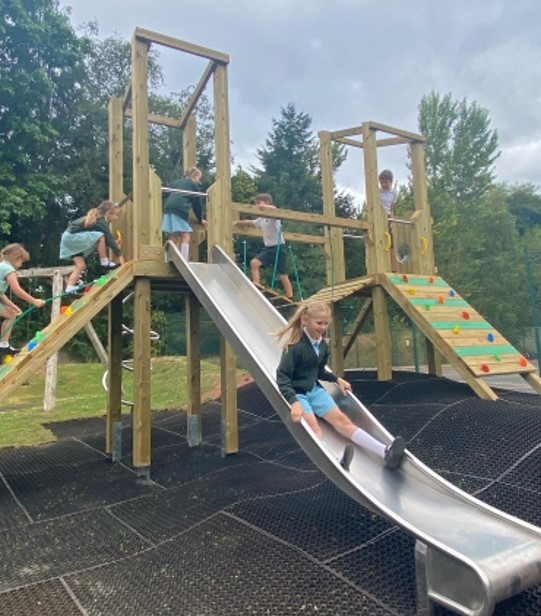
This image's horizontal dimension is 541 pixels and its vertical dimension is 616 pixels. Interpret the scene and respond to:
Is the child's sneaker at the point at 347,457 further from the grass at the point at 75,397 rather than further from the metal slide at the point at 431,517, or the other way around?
the grass at the point at 75,397

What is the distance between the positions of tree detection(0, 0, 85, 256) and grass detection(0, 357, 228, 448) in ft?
20.3

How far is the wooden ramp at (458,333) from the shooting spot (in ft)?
20.0

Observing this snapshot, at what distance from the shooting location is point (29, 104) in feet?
63.9

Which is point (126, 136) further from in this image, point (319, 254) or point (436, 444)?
point (436, 444)

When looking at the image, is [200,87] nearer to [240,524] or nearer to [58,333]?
[58,333]

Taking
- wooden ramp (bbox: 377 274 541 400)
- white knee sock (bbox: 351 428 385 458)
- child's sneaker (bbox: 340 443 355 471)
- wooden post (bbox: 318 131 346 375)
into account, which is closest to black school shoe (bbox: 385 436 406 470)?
white knee sock (bbox: 351 428 385 458)

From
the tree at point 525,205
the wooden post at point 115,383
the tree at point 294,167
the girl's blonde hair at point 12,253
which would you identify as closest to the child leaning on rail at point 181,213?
the wooden post at point 115,383

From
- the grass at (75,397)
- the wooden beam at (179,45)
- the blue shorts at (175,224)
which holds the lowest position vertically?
the grass at (75,397)

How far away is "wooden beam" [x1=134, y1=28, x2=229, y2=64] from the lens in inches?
231

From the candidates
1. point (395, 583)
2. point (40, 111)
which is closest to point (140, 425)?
point (395, 583)

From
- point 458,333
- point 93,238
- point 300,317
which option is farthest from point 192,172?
point 458,333

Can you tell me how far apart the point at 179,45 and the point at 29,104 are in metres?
16.3

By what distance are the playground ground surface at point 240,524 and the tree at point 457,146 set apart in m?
29.7

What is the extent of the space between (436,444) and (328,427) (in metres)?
1.49
